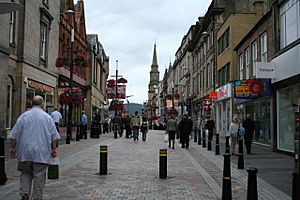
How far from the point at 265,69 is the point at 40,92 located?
626 inches

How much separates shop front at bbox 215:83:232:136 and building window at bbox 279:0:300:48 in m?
12.4

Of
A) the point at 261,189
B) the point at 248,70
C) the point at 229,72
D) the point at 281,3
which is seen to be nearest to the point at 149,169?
the point at 261,189

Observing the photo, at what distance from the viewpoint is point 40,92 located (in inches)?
1078

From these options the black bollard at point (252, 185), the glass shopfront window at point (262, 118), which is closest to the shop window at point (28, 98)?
the glass shopfront window at point (262, 118)

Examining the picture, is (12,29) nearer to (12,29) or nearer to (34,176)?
(12,29)

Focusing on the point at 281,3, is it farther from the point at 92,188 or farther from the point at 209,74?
the point at 209,74

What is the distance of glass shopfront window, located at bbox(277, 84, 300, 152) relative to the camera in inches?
656

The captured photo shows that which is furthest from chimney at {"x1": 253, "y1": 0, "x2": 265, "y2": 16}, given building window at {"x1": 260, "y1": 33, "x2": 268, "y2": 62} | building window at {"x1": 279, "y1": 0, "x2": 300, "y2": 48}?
building window at {"x1": 279, "y1": 0, "x2": 300, "y2": 48}

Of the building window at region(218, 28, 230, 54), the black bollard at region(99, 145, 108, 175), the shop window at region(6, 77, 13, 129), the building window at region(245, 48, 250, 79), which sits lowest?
the black bollard at region(99, 145, 108, 175)

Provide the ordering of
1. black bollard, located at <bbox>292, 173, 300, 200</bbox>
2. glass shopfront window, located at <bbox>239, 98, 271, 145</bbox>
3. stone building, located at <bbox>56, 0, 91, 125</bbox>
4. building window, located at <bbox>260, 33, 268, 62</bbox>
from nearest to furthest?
1. black bollard, located at <bbox>292, 173, 300, 200</bbox>
2. glass shopfront window, located at <bbox>239, 98, 271, 145</bbox>
3. building window, located at <bbox>260, 33, 268, 62</bbox>
4. stone building, located at <bbox>56, 0, 91, 125</bbox>

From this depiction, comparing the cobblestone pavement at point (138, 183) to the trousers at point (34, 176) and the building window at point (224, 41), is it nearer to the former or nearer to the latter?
the trousers at point (34, 176)

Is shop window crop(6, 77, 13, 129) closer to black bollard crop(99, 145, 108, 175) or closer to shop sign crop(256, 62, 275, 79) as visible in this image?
black bollard crop(99, 145, 108, 175)

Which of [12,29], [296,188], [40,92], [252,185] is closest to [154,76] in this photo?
[40,92]

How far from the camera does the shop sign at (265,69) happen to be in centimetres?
1819
